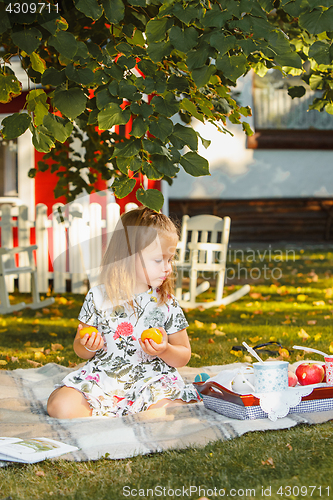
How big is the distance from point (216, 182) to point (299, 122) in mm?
2337

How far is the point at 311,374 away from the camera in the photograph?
103 inches

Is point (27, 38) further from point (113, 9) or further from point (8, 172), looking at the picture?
point (8, 172)

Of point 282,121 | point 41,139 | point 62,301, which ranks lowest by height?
point 62,301

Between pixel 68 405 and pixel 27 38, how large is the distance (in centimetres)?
Answer: 161

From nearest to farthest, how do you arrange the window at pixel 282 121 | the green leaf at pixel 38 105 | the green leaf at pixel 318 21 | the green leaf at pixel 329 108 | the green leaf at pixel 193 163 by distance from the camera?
the green leaf at pixel 318 21, the green leaf at pixel 193 163, the green leaf at pixel 38 105, the green leaf at pixel 329 108, the window at pixel 282 121

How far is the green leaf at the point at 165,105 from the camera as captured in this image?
200 centimetres

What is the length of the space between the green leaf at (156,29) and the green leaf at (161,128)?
29 cm

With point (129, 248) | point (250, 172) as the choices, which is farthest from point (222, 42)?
point (250, 172)

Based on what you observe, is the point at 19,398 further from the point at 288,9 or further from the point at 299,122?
the point at 299,122

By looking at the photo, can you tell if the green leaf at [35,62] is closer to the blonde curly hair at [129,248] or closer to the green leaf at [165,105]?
the green leaf at [165,105]

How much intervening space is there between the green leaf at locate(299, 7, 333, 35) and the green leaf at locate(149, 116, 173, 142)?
1.87ft

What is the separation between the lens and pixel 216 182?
1152 cm

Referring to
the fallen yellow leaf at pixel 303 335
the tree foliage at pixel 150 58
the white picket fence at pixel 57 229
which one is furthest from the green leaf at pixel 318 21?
the white picket fence at pixel 57 229

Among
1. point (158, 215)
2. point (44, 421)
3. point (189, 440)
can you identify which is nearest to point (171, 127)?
point (158, 215)
